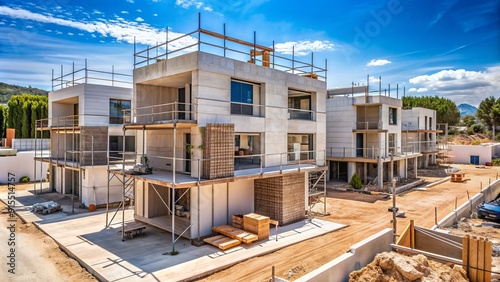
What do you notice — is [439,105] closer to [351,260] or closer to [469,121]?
[469,121]

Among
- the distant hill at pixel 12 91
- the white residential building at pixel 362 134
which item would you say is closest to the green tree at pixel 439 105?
the white residential building at pixel 362 134

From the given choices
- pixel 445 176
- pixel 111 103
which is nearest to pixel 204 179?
pixel 111 103

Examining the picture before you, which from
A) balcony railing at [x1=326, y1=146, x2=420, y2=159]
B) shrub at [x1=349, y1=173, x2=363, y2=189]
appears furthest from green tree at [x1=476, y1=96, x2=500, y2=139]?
shrub at [x1=349, y1=173, x2=363, y2=189]

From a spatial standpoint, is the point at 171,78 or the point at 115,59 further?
the point at 115,59

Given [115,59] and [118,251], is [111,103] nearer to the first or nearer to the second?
[115,59]

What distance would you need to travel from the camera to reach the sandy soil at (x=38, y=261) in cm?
1008

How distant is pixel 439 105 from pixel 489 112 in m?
11.8

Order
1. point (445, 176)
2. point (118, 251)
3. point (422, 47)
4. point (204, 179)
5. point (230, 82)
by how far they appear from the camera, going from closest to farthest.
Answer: point (118, 251) < point (204, 179) < point (230, 82) < point (422, 47) < point (445, 176)

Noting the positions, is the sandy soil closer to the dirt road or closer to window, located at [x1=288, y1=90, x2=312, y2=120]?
the dirt road

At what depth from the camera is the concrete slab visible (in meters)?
10.1

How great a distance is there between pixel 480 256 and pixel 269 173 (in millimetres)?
8218

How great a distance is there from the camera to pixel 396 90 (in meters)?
31.5

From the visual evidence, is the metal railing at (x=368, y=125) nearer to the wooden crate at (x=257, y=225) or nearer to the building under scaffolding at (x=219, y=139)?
the building under scaffolding at (x=219, y=139)

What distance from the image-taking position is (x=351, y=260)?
984 cm
